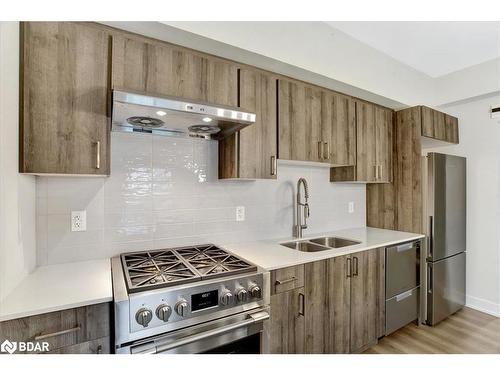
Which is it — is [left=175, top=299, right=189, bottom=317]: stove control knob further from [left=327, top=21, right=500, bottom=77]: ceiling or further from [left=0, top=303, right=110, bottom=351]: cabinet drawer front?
[left=327, top=21, right=500, bottom=77]: ceiling

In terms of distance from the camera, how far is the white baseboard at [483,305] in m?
2.59

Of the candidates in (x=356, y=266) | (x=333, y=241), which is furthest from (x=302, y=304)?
(x=333, y=241)

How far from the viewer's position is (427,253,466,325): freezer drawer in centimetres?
240

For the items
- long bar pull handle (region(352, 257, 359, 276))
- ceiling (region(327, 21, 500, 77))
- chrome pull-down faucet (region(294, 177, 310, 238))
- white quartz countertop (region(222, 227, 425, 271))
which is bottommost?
long bar pull handle (region(352, 257, 359, 276))

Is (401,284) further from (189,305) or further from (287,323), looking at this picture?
(189,305)

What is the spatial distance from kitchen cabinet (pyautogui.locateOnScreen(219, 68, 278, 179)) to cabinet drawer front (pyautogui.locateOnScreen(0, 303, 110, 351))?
3.58 ft

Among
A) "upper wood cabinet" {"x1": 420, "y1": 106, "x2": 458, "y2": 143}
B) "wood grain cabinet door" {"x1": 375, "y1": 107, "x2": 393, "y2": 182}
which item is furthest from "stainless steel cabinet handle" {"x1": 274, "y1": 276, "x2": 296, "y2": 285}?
"upper wood cabinet" {"x1": 420, "y1": 106, "x2": 458, "y2": 143}

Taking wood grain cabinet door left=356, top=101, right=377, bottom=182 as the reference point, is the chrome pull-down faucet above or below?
below

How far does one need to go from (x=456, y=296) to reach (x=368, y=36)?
9.07ft

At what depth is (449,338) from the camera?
2199 mm

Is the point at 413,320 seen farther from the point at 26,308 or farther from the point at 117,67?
the point at 117,67

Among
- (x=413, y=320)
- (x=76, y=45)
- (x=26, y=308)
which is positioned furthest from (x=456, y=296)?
(x=76, y=45)

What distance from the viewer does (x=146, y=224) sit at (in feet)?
5.59

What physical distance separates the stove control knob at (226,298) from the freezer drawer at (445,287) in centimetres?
217
